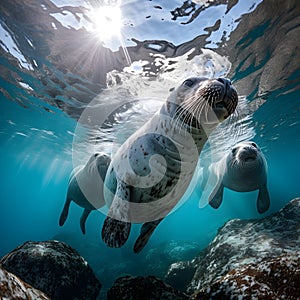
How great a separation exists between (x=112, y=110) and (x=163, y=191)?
8671 millimetres

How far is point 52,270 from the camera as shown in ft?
12.8

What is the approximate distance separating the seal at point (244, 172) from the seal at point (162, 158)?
11.2ft

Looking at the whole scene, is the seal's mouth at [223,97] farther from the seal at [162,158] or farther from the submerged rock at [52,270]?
the submerged rock at [52,270]

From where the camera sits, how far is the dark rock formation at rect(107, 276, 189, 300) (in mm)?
2719

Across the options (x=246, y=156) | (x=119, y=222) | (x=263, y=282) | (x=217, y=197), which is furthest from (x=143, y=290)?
(x=217, y=197)

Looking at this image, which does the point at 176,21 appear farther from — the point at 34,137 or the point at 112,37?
the point at 34,137

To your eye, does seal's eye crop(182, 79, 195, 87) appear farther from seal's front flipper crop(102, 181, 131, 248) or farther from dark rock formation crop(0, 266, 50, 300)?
dark rock formation crop(0, 266, 50, 300)

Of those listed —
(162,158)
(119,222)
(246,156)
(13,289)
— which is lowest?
(13,289)

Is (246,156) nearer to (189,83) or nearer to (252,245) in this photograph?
(252,245)

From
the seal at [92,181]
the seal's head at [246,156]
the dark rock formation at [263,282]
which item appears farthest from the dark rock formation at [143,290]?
the seal's head at [246,156]

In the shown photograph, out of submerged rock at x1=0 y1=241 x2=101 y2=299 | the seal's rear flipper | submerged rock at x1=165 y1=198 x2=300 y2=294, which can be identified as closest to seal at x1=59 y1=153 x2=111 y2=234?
submerged rock at x1=0 y1=241 x2=101 y2=299

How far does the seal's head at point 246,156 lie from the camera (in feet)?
19.9

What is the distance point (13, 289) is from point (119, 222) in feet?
5.30

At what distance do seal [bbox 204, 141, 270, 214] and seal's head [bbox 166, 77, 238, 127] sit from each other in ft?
11.7
